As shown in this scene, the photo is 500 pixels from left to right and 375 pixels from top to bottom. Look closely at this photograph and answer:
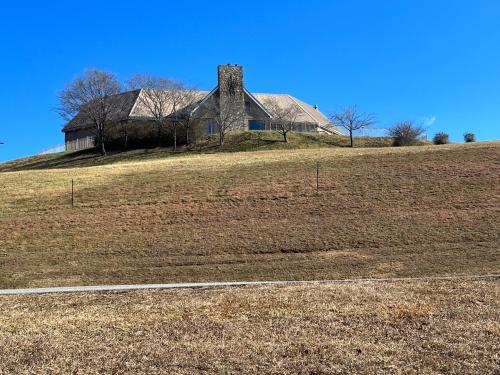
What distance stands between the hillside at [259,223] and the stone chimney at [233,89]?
30972 millimetres

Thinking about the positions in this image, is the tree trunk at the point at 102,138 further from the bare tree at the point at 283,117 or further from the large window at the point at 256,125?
the bare tree at the point at 283,117

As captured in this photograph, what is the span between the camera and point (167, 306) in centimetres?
841

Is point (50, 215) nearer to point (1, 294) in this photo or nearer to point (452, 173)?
point (1, 294)

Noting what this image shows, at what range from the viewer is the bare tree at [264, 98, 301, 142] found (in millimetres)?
59344

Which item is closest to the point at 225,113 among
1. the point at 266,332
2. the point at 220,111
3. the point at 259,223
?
the point at 220,111

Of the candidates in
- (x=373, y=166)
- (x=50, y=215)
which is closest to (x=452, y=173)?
(x=373, y=166)

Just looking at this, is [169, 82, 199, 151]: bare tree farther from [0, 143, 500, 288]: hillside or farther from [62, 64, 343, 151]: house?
[0, 143, 500, 288]: hillside

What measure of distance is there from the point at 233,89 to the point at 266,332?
5820 centimetres

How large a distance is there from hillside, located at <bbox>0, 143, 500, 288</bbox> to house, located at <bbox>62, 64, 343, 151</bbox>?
94.3 feet

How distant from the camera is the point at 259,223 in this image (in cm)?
2034

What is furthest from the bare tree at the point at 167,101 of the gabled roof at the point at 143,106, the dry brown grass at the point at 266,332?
the dry brown grass at the point at 266,332

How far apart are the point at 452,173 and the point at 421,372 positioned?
23.2 m

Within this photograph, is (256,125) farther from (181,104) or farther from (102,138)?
(102,138)

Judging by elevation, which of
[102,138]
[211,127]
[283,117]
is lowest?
[102,138]
